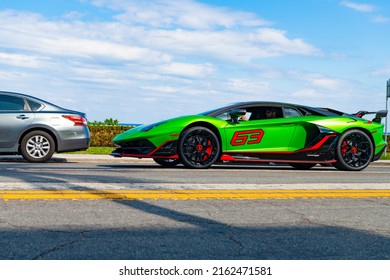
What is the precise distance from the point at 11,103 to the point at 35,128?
72cm

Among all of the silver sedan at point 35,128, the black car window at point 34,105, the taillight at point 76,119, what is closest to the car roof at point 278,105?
the taillight at point 76,119

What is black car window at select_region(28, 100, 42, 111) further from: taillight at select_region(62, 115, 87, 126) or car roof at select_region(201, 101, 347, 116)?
car roof at select_region(201, 101, 347, 116)

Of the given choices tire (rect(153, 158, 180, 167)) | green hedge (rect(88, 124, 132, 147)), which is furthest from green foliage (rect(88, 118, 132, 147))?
tire (rect(153, 158, 180, 167))

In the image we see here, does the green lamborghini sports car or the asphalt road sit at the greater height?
the green lamborghini sports car

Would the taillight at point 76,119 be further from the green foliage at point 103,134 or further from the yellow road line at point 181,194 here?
the green foliage at point 103,134

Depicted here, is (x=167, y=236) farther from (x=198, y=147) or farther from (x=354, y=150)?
(x=354, y=150)

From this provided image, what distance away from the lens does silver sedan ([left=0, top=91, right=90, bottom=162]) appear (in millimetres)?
12586

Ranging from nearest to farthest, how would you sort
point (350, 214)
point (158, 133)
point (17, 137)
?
point (350, 214), point (158, 133), point (17, 137)

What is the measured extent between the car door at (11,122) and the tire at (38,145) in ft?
0.64

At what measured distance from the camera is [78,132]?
510 inches

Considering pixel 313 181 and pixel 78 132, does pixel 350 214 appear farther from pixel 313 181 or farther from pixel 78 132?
pixel 78 132

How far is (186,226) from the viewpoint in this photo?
508 centimetres
